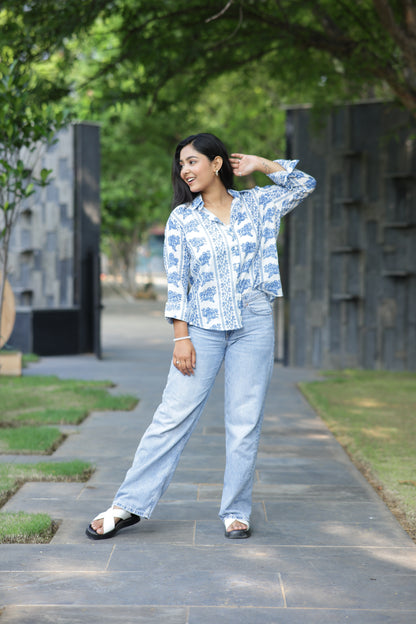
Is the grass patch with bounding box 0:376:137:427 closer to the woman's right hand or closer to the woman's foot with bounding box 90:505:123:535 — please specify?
the woman's foot with bounding box 90:505:123:535

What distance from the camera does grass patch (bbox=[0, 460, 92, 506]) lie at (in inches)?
191

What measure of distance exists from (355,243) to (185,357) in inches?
294

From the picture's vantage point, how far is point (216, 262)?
371 cm

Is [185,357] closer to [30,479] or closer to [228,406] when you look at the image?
[228,406]

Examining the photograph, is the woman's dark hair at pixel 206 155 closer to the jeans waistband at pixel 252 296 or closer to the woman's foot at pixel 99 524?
the jeans waistband at pixel 252 296

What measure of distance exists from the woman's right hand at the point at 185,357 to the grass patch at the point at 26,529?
0.99 metres

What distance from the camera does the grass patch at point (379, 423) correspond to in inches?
190

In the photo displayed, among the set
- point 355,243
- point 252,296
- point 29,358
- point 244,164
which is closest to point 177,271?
point 252,296

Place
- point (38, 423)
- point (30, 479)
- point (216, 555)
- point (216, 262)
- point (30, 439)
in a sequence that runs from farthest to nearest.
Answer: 1. point (38, 423)
2. point (30, 439)
3. point (30, 479)
4. point (216, 262)
5. point (216, 555)

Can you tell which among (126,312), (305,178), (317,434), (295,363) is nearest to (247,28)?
(295,363)

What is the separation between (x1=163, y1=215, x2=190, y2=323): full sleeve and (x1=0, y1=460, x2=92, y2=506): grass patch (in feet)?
5.42

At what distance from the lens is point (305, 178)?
3.94 meters

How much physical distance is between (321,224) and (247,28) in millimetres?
2686

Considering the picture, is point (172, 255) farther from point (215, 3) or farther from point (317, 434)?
point (215, 3)
